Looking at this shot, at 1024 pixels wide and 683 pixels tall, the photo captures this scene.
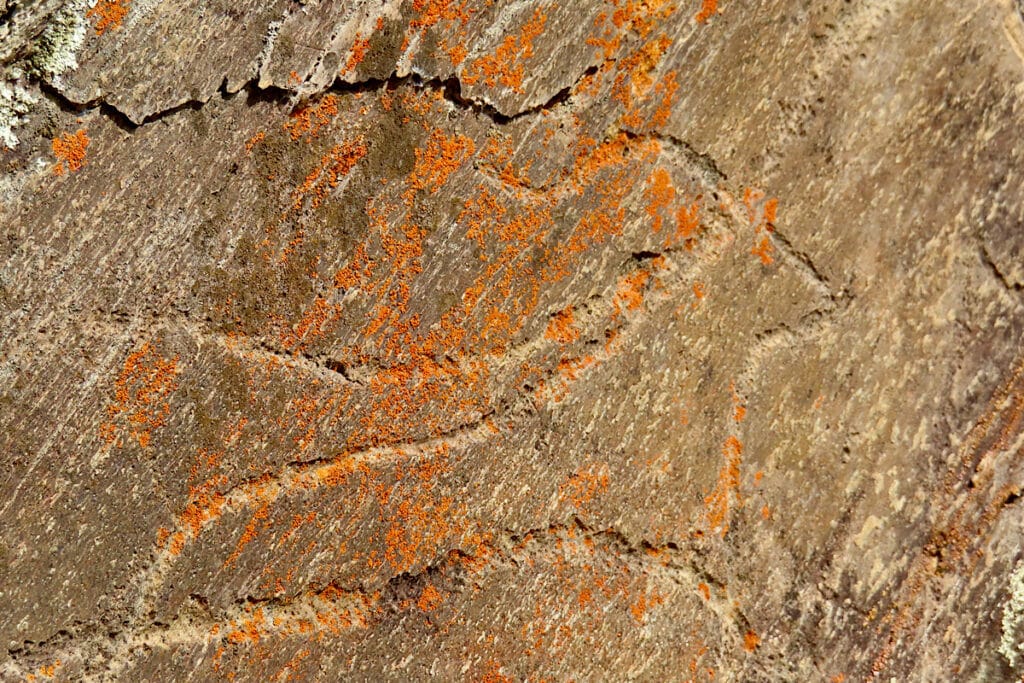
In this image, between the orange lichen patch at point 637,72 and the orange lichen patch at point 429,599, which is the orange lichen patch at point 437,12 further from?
the orange lichen patch at point 429,599

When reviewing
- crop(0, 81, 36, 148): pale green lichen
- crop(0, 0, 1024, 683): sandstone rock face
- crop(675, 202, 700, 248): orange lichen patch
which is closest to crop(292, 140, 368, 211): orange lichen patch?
crop(0, 0, 1024, 683): sandstone rock face

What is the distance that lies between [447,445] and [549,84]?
68cm

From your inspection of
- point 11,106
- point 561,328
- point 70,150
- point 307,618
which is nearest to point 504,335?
point 561,328

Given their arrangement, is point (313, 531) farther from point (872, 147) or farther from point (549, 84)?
point (872, 147)

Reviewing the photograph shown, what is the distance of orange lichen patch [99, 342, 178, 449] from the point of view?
4.86 ft

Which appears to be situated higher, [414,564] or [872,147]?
[872,147]

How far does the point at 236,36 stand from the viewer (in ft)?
4.82

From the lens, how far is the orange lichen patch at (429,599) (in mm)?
1591

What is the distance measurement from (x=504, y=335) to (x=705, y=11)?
689 mm

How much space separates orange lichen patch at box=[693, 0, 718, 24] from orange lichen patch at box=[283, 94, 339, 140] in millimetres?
665

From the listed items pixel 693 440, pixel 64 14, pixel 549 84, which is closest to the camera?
pixel 64 14

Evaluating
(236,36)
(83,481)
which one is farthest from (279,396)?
(236,36)

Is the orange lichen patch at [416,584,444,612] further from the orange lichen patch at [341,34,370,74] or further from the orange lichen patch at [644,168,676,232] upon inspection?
the orange lichen patch at [341,34,370,74]

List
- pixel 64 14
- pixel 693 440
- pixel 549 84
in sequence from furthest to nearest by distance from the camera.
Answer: pixel 693 440 → pixel 549 84 → pixel 64 14
